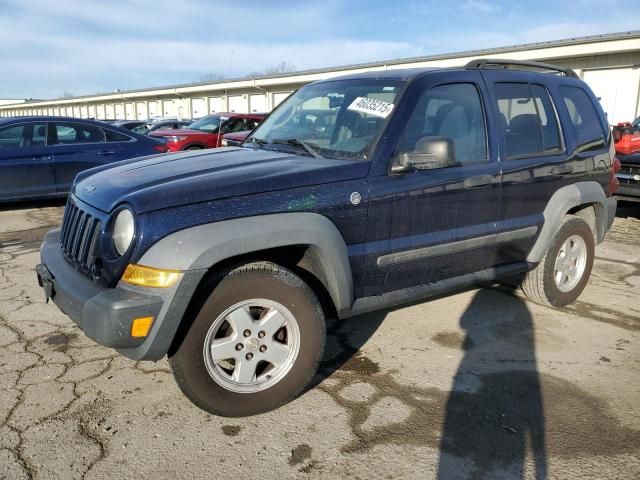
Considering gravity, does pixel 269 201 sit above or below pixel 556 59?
below

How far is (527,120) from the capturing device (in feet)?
13.1

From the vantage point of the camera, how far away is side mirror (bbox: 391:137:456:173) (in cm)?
303

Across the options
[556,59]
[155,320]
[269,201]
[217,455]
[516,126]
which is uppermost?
[556,59]

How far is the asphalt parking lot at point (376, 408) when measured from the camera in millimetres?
2477

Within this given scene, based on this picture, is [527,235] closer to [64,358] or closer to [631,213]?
[64,358]

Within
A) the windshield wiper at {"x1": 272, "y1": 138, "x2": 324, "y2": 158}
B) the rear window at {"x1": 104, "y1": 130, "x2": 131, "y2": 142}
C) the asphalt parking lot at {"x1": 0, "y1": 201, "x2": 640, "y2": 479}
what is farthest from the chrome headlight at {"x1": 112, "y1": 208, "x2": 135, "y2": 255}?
the rear window at {"x1": 104, "y1": 130, "x2": 131, "y2": 142}

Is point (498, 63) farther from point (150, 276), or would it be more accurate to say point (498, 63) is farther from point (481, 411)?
point (150, 276)

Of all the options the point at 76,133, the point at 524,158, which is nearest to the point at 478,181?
the point at 524,158

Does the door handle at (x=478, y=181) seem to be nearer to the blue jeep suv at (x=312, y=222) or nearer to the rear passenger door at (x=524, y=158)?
the blue jeep suv at (x=312, y=222)

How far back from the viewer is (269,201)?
2.73 meters

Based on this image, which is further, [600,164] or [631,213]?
[631,213]

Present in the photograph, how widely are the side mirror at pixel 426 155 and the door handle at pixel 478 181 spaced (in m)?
0.35

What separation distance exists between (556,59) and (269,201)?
19943mm

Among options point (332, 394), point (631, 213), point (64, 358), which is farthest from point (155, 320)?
point (631, 213)
